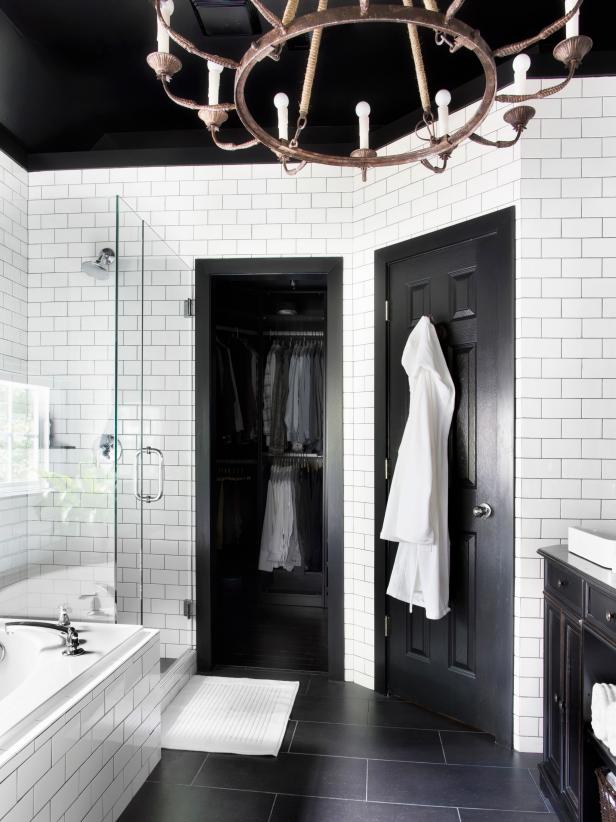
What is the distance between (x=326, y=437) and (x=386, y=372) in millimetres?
493

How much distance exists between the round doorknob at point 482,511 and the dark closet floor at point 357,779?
0.94 metres

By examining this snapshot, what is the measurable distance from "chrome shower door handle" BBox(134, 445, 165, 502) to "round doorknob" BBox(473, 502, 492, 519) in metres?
1.49

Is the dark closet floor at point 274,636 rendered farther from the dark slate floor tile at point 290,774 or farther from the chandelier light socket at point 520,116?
the chandelier light socket at point 520,116

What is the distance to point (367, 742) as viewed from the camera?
254 centimetres

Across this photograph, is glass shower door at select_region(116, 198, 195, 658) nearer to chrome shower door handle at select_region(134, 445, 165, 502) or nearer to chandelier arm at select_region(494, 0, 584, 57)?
chrome shower door handle at select_region(134, 445, 165, 502)

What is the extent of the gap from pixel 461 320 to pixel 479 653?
4.79 ft

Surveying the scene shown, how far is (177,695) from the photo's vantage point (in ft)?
9.64

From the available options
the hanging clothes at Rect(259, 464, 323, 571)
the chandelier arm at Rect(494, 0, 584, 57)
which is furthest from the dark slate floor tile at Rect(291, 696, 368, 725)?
the chandelier arm at Rect(494, 0, 584, 57)

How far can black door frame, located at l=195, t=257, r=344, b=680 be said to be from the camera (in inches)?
126

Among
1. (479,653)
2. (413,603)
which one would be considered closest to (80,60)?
(413,603)

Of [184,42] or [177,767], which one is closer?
[184,42]

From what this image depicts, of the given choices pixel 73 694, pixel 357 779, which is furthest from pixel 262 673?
pixel 73 694

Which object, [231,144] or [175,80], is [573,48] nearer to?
[231,144]

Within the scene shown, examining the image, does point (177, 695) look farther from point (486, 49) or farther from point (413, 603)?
point (486, 49)
